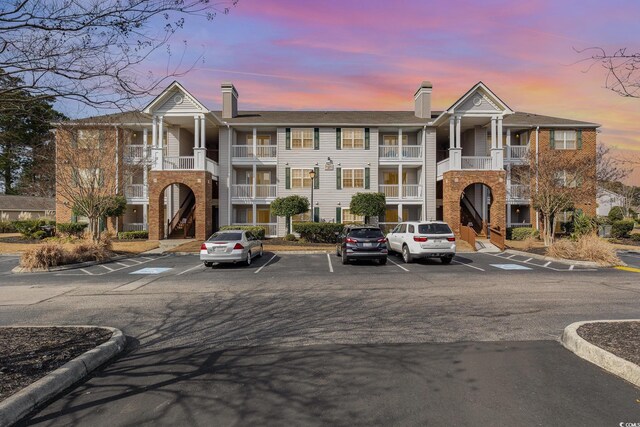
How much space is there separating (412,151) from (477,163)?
506cm

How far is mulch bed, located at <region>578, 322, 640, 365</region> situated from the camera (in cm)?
504

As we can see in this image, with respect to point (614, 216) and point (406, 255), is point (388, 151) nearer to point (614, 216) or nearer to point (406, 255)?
point (406, 255)

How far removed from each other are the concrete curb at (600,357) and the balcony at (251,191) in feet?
84.1

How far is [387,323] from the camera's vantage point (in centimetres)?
713

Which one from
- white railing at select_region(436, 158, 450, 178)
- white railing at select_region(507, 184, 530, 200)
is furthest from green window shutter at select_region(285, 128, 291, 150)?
white railing at select_region(507, 184, 530, 200)

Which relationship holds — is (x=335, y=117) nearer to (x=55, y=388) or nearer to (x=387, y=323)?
(x=387, y=323)

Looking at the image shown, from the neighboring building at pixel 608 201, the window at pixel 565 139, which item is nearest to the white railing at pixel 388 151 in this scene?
the window at pixel 565 139

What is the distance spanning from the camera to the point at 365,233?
53.7 ft

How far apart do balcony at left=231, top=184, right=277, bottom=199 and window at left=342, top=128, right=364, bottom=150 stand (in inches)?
259

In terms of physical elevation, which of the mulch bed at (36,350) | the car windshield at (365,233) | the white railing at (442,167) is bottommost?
the mulch bed at (36,350)

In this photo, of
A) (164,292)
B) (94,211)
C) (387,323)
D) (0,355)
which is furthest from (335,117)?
(0,355)

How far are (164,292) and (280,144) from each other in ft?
68.8

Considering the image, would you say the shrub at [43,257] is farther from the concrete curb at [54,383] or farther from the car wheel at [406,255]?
the car wheel at [406,255]

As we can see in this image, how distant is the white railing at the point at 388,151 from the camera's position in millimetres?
30494
